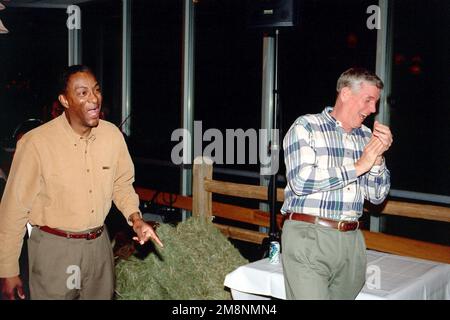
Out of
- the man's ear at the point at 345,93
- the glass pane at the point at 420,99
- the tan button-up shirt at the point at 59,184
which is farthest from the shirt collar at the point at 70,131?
the glass pane at the point at 420,99

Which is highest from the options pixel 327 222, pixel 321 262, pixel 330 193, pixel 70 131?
pixel 70 131

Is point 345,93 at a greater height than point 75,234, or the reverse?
point 345,93

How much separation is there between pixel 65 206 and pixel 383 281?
179 centimetres

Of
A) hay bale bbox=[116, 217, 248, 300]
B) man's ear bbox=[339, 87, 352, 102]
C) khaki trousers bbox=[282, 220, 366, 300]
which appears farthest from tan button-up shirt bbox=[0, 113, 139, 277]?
hay bale bbox=[116, 217, 248, 300]

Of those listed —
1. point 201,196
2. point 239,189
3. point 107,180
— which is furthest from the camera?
point 201,196

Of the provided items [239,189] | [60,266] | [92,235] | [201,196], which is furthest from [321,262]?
[201,196]

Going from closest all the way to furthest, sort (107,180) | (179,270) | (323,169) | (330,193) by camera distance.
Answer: (323,169), (330,193), (107,180), (179,270)

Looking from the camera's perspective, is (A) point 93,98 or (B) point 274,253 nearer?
(A) point 93,98

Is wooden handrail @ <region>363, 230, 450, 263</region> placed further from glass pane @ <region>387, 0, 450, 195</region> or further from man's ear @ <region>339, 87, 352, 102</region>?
glass pane @ <region>387, 0, 450, 195</region>

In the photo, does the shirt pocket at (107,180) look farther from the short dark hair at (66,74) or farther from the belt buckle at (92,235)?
the short dark hair at (66,74)

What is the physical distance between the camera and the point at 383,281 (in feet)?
9.77

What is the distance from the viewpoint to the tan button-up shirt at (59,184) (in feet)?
8.45

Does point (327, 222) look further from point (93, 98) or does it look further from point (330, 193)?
point (93, 98)

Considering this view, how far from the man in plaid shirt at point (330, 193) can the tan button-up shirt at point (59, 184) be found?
96 cm
